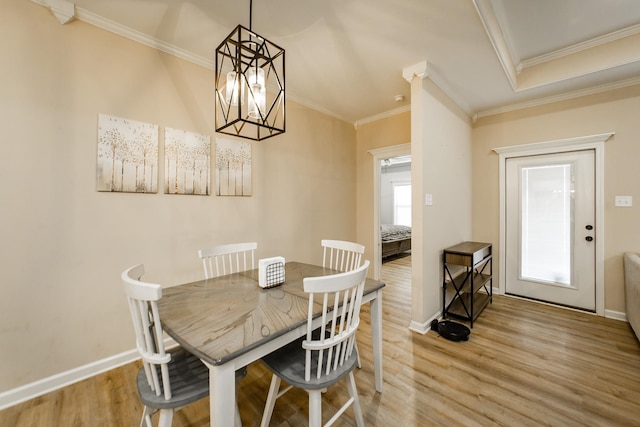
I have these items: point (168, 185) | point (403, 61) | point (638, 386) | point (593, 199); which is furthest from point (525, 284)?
point (168, 185)

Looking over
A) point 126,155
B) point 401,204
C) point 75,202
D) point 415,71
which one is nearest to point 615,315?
point 415,71

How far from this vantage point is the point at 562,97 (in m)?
3.10

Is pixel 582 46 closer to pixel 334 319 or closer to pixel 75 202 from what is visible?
pixel 334 319

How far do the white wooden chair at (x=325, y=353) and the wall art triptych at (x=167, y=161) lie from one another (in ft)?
5.61

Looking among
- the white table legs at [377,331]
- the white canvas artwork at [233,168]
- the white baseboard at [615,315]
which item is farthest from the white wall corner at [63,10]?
the white baseboard at [615,315]

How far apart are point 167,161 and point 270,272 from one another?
4.82 feet

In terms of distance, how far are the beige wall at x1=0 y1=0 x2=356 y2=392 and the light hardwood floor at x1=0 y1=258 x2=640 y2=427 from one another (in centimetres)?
42

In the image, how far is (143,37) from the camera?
213 centimetres

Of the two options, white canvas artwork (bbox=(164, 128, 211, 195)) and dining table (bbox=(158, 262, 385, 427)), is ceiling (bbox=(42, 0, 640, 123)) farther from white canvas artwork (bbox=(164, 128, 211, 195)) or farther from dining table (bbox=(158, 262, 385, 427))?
dining table (bbox=(158, 262, 385, 427))

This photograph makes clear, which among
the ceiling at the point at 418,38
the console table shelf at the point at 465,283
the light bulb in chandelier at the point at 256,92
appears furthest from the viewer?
the console table shelf at the point at 465,283

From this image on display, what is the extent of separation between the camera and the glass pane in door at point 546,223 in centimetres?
315

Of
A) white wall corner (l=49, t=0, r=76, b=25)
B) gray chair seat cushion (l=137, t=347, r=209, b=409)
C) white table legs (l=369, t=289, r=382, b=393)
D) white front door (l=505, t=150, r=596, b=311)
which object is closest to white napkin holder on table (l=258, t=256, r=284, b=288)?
gray chair seat cushion (l=137, t=347, r=209, b=409)

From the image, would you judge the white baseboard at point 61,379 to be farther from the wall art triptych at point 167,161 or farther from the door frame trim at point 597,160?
the door frame trim at point 597,160

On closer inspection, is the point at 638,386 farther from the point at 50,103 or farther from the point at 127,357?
the point at 50,103
